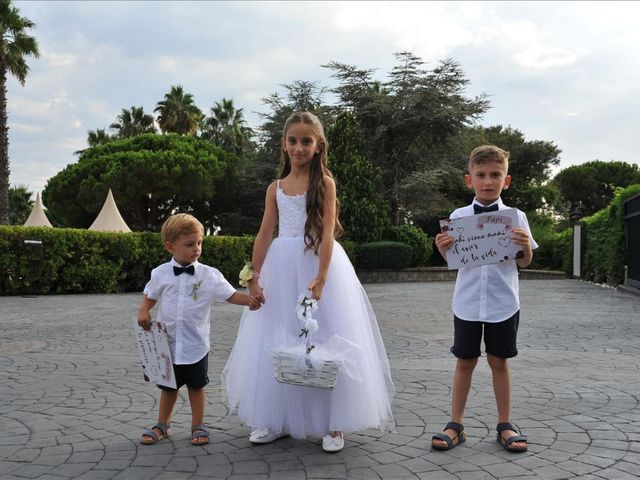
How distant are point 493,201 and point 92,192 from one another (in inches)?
1259

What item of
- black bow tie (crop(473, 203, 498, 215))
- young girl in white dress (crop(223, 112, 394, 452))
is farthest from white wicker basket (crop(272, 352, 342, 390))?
black bow tie (crop(473, 203, 498, 215))

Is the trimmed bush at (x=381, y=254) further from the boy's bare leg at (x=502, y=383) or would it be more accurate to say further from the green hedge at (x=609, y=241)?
the boy's bare leg at (x=502, y=383)

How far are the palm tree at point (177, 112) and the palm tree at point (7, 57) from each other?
21463 mm

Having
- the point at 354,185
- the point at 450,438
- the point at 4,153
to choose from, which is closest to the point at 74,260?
the point at 4,153

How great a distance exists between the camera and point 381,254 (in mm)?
24094

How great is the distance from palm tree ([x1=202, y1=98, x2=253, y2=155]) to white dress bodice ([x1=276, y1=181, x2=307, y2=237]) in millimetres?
43126

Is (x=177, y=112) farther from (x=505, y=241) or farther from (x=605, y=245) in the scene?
(x=505, y=241)

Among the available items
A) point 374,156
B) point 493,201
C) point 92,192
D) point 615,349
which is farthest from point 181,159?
point 493,201

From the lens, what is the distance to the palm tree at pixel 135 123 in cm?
4706

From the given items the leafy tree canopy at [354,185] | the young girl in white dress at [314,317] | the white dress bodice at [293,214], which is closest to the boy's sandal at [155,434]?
the young girl in white dress at [314,317]

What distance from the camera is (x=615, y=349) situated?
673cm

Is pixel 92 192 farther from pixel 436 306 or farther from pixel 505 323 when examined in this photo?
pixel 505 323

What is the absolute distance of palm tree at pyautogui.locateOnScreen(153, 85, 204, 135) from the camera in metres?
44.2

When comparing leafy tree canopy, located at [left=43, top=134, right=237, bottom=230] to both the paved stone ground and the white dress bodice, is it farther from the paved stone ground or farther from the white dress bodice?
the white dress bodice
